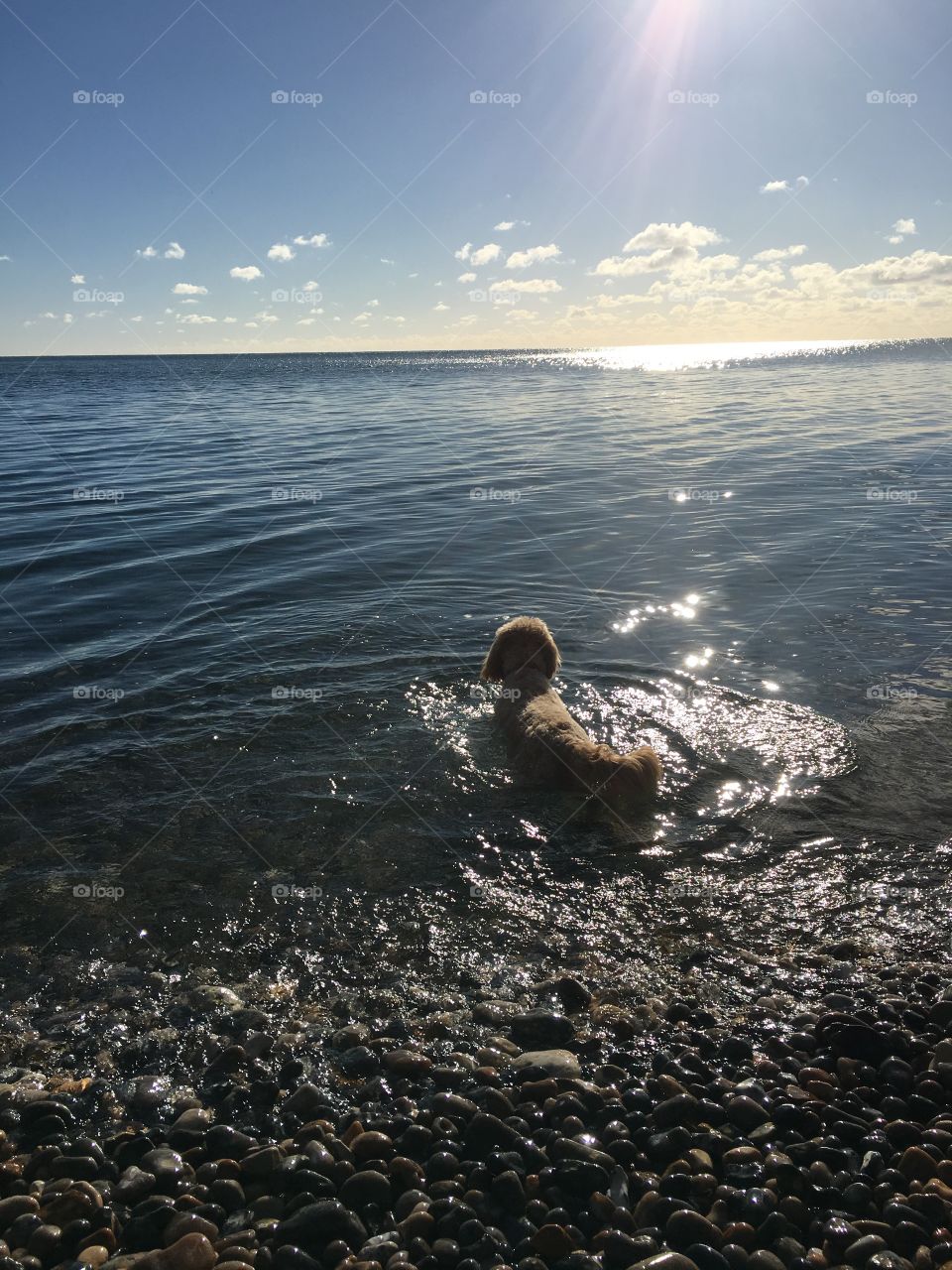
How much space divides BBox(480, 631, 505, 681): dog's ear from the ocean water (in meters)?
0.38

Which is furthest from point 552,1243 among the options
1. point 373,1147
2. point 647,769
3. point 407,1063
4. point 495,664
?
point 495,664

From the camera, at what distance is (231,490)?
20828 mm

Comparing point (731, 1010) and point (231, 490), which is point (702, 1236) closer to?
point (731, 1010)

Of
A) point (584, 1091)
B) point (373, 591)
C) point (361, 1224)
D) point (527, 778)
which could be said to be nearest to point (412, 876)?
point (527, 778)

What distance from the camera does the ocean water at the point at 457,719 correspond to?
5.61m

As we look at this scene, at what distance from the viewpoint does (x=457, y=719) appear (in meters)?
8.74

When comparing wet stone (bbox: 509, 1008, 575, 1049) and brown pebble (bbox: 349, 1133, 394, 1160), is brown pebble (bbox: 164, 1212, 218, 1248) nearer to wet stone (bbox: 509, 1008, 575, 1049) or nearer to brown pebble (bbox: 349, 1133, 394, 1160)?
brown pebble (bbox: 349, 1133, 394, 1160)

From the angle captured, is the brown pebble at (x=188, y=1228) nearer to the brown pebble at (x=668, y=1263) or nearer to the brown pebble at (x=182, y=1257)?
the brown pebble at (x=182, y=1257)

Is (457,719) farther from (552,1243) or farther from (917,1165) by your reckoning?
(917,1165)

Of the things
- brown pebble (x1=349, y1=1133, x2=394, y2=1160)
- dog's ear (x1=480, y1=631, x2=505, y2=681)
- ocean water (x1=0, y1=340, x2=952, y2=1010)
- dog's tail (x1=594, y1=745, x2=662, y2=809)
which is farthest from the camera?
dog's ear (x1=480, y1=631, x2=505, y2=681)

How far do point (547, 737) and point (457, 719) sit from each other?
5.26 ft

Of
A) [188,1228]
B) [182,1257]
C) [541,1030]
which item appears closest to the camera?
[182,1257]

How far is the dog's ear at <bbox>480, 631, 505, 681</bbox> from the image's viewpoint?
29.0ft

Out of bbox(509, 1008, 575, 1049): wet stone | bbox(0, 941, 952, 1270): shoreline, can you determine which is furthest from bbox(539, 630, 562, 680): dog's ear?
bbox(509, 1008, 575, 1049): wet stone
